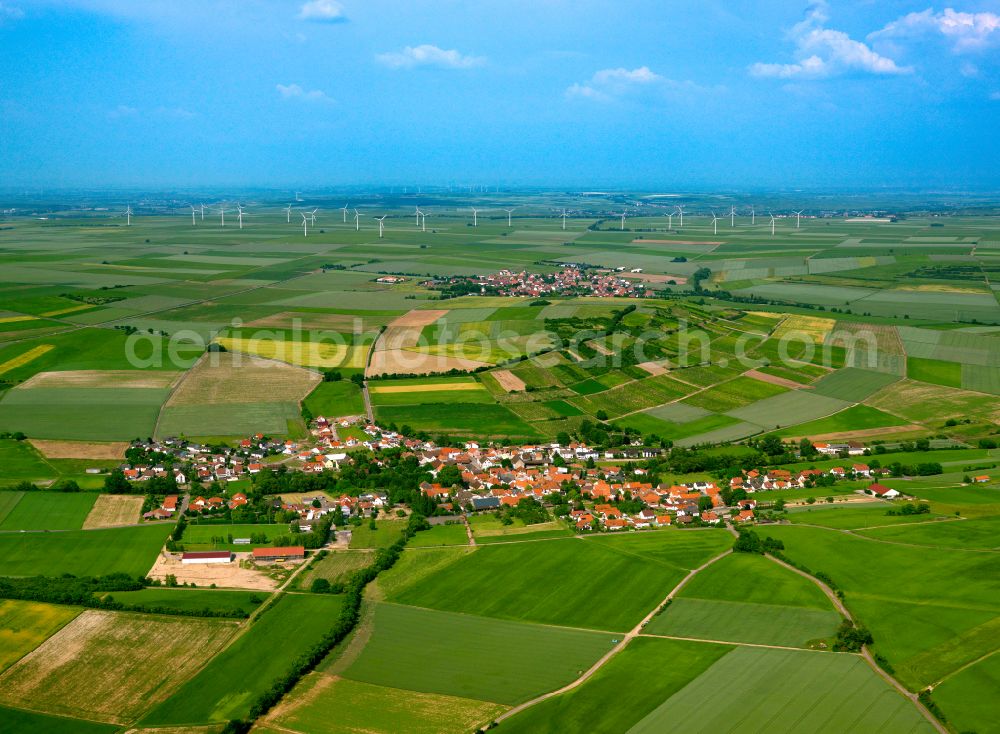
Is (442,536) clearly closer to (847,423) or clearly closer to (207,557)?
(207,557)

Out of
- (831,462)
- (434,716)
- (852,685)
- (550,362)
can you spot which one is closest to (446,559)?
(434,716)

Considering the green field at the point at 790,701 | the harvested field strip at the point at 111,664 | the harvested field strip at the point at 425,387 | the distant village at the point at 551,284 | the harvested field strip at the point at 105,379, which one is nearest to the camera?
the green field at the point at 790,701

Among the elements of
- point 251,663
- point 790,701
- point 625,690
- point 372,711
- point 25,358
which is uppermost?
point 25,358

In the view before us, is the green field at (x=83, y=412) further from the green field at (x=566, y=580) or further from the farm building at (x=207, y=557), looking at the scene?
the green field at (x=566, y=580)

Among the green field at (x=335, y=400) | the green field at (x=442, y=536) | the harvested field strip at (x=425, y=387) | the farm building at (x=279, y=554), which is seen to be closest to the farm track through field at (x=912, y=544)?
the green field at (x=442, y=536)

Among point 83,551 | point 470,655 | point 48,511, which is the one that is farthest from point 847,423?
point 48,511

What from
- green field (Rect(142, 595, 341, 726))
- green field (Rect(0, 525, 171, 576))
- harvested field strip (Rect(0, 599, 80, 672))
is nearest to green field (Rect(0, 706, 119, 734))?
green field (Rect(142, 595, 341, 726))
